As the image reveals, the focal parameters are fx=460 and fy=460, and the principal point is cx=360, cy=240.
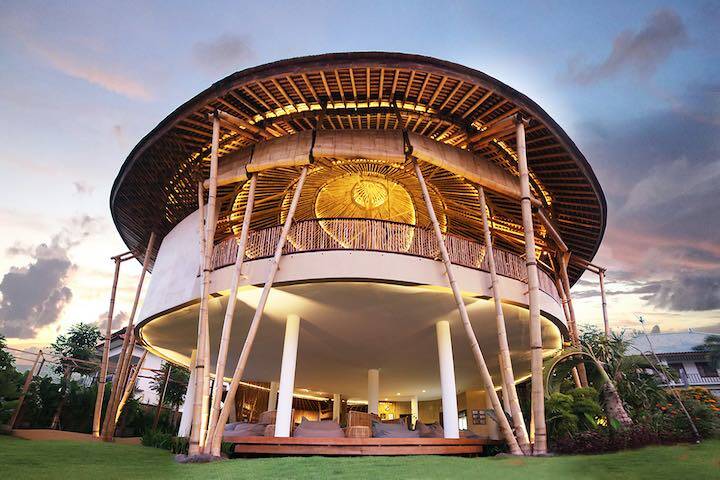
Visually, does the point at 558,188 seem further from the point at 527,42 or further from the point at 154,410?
the point at 154,410

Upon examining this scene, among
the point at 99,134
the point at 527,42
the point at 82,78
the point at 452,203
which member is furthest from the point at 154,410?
the point at 527,42

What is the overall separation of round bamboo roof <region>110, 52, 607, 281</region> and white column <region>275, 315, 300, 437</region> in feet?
13.8

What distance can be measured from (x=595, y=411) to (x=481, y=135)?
20.9 feet

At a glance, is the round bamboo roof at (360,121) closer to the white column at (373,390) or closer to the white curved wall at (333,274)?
the white curved wall at (333,274)

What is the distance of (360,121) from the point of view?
11.9m

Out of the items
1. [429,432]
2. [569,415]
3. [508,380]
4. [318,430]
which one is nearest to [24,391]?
[318,430]

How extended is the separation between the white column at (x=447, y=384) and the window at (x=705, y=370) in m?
29.8

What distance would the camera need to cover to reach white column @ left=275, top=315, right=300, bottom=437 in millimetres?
9359

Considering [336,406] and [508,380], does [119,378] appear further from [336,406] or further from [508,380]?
[508,380]

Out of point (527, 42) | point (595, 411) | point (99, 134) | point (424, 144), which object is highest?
point (527, 42)

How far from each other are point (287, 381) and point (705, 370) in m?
33.8

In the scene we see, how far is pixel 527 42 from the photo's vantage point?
13875mm

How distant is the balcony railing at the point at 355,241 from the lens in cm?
997

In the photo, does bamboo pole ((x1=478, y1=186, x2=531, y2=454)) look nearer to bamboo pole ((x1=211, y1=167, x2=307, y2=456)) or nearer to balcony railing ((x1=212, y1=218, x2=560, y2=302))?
balcony railing ((x1=212, y1=218, x2=560, y2=302))
